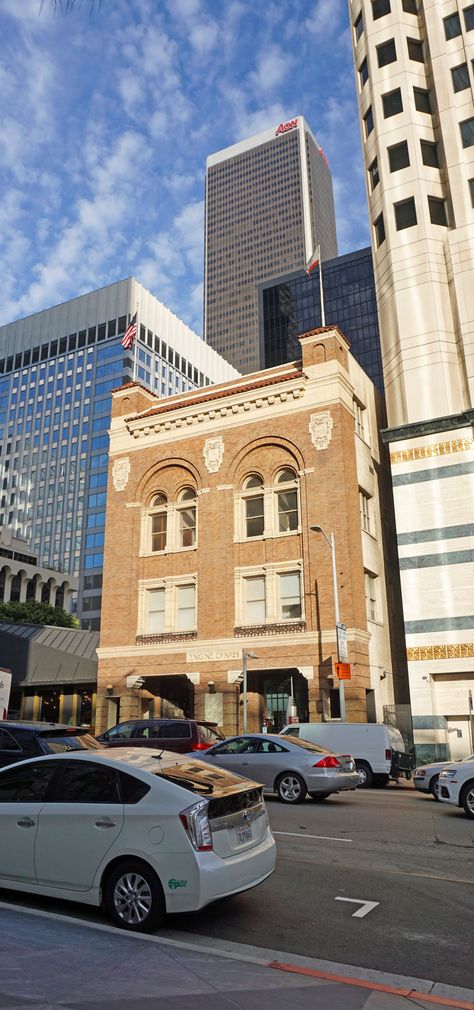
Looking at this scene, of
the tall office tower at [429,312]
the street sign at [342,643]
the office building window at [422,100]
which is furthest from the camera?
the office building window at [422,100]

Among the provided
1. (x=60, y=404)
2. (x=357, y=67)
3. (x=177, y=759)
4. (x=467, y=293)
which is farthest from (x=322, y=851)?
(x=60, y=404)

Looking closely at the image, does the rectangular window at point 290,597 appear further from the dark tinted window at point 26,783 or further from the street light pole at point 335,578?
the dark tinted window at point 26,783

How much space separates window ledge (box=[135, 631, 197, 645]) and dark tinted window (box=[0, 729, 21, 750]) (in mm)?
21420

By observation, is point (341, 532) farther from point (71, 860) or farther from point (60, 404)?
point (60, 404)

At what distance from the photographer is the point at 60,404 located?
116 m

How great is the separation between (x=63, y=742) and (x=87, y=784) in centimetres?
514

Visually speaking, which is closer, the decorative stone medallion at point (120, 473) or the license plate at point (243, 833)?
the license plate at point (243, 833)

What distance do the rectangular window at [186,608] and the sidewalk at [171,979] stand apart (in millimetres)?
28135

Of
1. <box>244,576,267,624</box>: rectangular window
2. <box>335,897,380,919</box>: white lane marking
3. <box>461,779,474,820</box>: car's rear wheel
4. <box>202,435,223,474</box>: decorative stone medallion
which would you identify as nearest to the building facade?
<box>202,435,223,474</box>: decorative stone medallion

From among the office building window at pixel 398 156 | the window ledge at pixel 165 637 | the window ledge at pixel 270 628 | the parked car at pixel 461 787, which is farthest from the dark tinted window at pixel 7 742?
the office building window at pixel 398 156

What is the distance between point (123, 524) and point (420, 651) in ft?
53.6

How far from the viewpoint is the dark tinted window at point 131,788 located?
677 cm

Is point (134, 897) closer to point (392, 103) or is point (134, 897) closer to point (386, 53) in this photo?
point (392, 103)

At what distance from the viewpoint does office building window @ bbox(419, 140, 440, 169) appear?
34.9 metres
